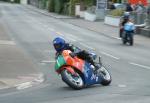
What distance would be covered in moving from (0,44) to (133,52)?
6.73m

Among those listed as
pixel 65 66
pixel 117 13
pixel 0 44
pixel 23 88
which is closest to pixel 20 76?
pixel 23 88

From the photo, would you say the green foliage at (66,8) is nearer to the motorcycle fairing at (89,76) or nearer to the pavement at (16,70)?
the pavement at (16,70)

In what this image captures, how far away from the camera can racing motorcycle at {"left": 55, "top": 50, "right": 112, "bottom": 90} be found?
14102 millimetres

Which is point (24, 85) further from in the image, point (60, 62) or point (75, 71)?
point (75, 71)

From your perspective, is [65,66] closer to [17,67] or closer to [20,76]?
[20,76]

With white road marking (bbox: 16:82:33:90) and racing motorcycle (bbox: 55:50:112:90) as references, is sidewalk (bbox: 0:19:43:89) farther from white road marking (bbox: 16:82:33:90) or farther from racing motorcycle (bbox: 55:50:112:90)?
racing motorcycle (bbox: 55:50:112:90)

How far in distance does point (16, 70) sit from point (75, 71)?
4499 millimetres

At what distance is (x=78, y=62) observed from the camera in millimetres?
14352

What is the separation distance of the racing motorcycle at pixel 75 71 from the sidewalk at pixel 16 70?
58.9 inches

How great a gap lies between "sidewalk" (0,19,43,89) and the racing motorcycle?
150 cm

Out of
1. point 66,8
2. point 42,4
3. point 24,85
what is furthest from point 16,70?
point 42,4

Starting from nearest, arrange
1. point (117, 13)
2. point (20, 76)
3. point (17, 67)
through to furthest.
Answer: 1. point (20, 76)
2. point (17, 67)
3. point (117, 13)

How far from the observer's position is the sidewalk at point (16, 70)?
51.3 ft

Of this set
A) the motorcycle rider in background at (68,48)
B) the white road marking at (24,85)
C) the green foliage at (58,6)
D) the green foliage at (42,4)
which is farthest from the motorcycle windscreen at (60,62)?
the green foliage at (42,4)
